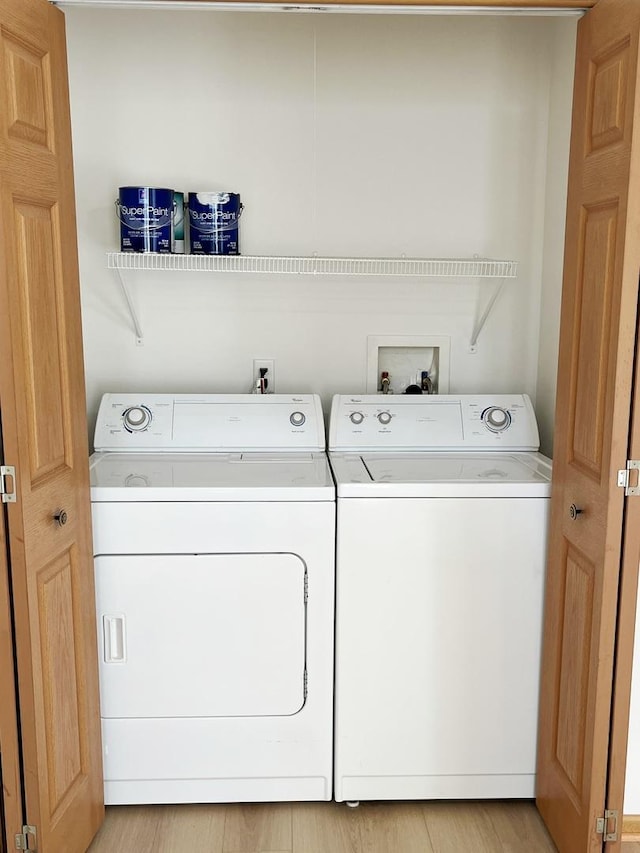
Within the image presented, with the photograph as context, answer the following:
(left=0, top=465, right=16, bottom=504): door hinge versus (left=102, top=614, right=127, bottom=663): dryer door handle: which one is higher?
(left=0, top=465, right=16, bottom=504): door hinge

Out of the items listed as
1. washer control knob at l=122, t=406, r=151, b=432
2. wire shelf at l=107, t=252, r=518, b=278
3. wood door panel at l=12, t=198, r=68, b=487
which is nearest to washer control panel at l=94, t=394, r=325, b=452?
washer control knob at l=122, t=406, r=151, b=432

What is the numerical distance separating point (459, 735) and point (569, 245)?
128cm

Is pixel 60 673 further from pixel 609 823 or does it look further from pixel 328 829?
pixel 609 823

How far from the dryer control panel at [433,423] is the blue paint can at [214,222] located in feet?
1.89

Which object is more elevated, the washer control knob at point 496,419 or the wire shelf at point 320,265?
the wire shelf at point 320,265

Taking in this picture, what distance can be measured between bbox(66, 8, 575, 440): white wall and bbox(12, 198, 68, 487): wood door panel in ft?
2.93

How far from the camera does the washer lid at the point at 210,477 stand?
2.07m

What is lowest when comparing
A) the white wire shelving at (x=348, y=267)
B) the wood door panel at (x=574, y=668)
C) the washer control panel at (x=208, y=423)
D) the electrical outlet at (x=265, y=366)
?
the wood door panel at (x=574, y=668)

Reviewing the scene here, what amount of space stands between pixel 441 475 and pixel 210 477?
24.1 inches

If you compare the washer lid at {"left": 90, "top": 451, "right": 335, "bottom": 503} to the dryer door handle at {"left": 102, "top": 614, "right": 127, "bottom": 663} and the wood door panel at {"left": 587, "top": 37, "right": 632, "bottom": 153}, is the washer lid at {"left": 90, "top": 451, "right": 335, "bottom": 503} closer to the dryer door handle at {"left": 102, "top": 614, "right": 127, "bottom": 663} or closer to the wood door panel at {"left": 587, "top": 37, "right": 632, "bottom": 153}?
the dryer door handle at {"left": 102, "top": 614, "right": 127, "bottom": 663}

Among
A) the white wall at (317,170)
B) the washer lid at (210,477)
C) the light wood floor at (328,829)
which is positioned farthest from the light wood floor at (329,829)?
the white wall at (317,170)

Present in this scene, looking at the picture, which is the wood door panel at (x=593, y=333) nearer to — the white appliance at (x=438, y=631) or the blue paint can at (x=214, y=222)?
the white appliance at (x=438, y=631)

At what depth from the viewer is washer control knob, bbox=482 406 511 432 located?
8.46ft

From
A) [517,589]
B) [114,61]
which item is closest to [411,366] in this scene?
[517,589]
